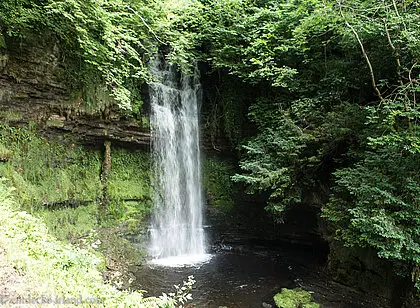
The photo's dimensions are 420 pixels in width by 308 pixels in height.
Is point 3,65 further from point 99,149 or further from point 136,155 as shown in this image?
point 136,155

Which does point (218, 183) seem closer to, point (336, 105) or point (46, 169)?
point (336, 105)

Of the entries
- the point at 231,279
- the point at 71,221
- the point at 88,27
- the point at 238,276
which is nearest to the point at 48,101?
the point at 88,27

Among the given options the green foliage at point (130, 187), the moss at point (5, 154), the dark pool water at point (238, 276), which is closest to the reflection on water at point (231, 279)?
the dark pool water at point (238, 276)

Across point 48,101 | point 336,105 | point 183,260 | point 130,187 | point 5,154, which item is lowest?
point 183,260

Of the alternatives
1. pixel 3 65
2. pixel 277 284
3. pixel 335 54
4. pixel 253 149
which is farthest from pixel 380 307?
pixel 3 65

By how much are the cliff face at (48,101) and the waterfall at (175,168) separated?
4.20 ft

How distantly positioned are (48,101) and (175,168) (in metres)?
4.36

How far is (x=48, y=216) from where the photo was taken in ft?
25.4

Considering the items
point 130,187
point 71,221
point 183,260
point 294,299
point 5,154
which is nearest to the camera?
point 294,299

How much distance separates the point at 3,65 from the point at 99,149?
3.39m

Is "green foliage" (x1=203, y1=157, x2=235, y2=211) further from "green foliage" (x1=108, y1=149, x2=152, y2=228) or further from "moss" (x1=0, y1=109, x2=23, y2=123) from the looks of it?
"moss" (x1=0, y1=109, x2=23, y2=123)

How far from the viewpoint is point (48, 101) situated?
26.1ft

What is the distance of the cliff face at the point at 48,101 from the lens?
7.27m

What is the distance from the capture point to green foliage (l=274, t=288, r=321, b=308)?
6.14m
